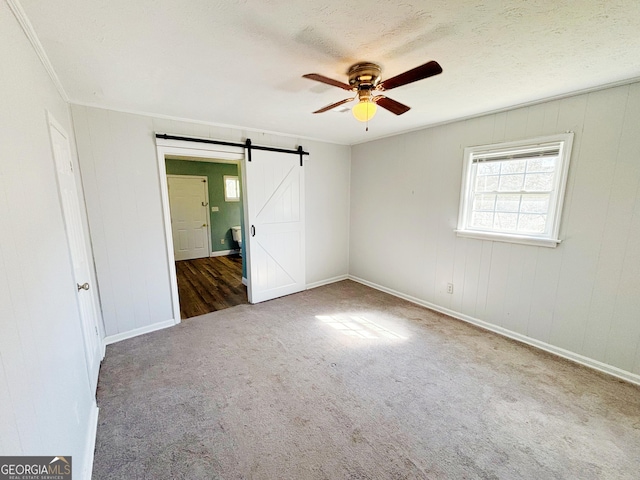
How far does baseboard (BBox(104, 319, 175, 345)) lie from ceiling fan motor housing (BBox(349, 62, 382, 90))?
3.23 metres

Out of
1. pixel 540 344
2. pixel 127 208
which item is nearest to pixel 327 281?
pixel 540 344

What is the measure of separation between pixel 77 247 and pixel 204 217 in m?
4.44

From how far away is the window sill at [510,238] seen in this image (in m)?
2.55

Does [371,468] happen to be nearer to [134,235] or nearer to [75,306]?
[75,306]

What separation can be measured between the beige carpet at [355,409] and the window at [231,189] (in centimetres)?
426

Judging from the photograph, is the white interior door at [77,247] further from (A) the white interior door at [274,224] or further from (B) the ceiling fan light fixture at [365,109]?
(B) the ceiling fan light fixture at [365,109]

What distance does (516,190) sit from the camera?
2.79 meters

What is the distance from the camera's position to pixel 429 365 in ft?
7.96

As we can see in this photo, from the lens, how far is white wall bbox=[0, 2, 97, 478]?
2.78ft

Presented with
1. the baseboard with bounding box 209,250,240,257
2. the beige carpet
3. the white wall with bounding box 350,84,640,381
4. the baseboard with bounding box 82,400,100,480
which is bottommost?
the beige carpet

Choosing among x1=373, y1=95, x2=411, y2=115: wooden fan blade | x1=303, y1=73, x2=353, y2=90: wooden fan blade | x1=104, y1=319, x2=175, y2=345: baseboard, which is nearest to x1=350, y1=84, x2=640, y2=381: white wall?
x1=373, y1=95, x2=411, y2=115: wooden fan blade

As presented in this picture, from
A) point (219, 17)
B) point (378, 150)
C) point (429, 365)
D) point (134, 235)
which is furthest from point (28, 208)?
point (378, 150)

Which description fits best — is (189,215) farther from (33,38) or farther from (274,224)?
(33,38)

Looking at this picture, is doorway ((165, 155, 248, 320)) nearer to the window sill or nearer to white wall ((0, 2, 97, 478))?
white wall ((0, 2, 97, 478))
